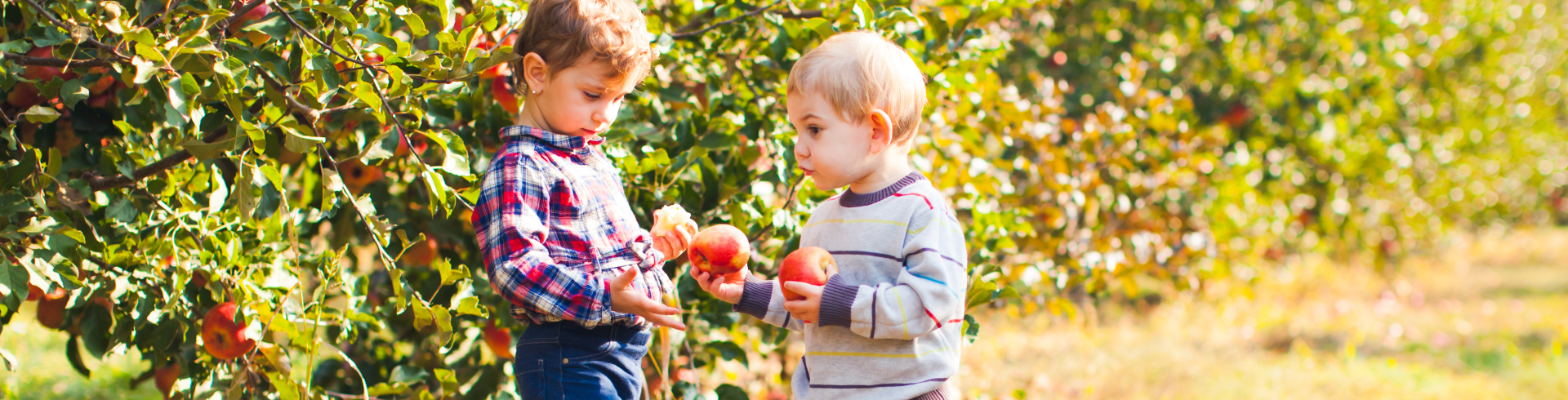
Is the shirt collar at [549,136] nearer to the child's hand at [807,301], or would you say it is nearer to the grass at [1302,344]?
the child's hand at [807,301]

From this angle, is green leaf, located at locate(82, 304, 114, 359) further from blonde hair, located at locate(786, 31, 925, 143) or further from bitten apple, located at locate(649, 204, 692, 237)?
blonde hair, located at locate(786, 31, 925, 143)

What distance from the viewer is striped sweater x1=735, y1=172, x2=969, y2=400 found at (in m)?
1.18

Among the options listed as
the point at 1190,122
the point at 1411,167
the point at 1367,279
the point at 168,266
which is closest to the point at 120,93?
the point at 168,266

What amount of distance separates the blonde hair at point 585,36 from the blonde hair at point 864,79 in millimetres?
231

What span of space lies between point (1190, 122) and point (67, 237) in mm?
3663

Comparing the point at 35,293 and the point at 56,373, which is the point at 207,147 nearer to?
the point at 35,293

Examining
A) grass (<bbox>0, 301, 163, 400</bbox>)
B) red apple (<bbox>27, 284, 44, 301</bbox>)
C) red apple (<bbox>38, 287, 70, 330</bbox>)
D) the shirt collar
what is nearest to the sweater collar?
the shirt collar

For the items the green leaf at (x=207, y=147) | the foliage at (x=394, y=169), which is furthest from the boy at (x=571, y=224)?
the green leaf at (x=207, y=147)

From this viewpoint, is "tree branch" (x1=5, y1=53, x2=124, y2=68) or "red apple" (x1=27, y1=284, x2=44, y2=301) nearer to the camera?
"tree branch" (x1=5, y1=53, x2=124, y2=68)

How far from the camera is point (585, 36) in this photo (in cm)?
126

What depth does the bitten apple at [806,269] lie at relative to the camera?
3.90 feet

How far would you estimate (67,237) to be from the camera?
1.41 m

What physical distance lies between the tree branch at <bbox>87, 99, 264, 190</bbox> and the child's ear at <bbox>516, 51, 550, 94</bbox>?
19.0 inches

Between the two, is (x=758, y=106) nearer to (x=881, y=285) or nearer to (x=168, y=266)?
(x=881, y=285)
